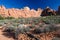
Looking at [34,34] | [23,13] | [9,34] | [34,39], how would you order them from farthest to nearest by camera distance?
[23,13]
[9,34]
[34,34]
[34,39]

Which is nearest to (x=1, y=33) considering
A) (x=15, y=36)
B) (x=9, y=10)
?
(x=15, y=36)

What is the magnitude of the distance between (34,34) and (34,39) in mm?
892

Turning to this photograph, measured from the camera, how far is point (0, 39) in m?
13.4

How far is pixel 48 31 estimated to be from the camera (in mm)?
12844

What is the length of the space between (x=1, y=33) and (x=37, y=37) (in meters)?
3.60

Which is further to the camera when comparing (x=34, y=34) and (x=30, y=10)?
(x=30, y=10)

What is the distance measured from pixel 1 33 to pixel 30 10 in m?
93.2

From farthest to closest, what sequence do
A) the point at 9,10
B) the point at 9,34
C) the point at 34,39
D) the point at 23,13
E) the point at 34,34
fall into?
the point at 23,13 < the point at 9,10 < the point at 9,34 < the point at 34,34 < the point at 34,39

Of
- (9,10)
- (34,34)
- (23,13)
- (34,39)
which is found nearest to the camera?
(34,39)

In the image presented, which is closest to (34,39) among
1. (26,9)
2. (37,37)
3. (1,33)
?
(37,37)

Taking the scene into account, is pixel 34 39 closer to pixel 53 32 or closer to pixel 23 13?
pixel 53 32

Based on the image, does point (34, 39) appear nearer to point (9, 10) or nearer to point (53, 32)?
point (53, 32)

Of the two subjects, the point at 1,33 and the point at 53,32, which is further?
the point at 1,33

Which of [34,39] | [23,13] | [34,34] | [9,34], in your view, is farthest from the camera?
[23,13]
